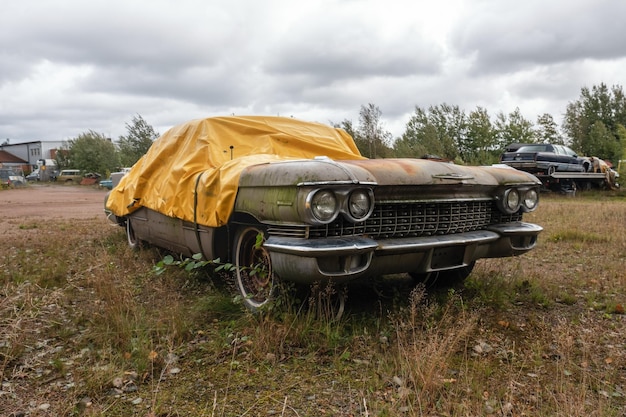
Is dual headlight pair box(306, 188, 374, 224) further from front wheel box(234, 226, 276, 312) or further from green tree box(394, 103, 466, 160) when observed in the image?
green tree box(394, 103, 466, 160)

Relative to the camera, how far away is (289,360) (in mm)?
3178

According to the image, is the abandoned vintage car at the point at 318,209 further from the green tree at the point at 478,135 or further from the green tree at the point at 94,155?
the green tree at the point at 94,155

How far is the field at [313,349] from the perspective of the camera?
2.63 m

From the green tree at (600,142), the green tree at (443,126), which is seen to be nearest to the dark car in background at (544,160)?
the green tree at (443,126)

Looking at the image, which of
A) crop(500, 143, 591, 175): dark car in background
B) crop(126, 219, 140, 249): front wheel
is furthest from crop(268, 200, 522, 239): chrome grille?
crop(500, 143, 591, 175): dark car in background

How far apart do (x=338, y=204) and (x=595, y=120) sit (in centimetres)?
4950

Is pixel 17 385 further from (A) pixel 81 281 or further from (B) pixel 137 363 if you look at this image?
(A) pixel 81 281

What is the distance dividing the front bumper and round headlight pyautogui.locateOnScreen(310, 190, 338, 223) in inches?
5.7

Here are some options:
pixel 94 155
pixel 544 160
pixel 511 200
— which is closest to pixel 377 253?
pixel 511 200

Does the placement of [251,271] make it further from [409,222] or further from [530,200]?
[530,200]

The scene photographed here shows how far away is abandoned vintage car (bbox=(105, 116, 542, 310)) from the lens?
3184mm

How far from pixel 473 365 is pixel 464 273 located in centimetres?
177

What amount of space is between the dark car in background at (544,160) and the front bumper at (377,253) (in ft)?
52.6

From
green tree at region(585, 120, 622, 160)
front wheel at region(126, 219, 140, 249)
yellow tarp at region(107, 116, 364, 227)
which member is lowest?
front wheel at region(126, 219, 140, 249)
